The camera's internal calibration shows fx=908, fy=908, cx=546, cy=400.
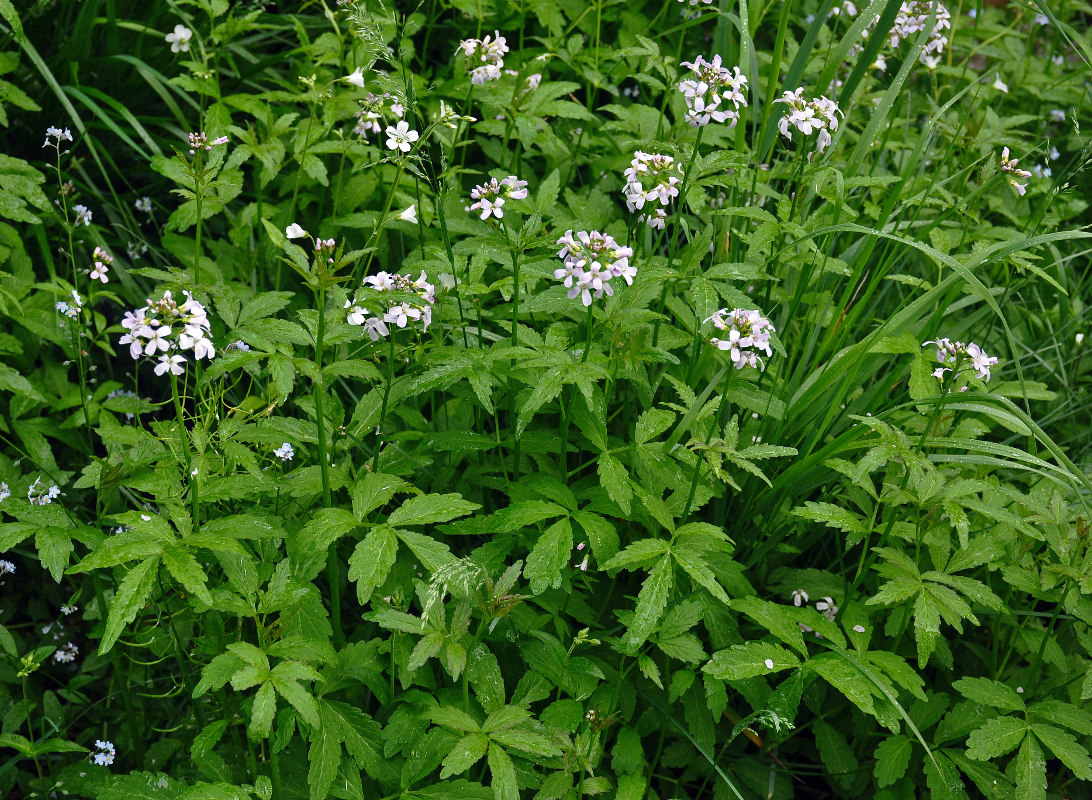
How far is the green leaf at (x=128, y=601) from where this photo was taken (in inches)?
65.4

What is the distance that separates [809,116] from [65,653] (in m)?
2.50

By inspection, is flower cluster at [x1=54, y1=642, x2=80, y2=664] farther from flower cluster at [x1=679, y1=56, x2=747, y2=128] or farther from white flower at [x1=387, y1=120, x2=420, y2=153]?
flower cluster at [x1=679, y1=56, x2=747, y2=128]

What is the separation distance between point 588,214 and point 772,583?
1.24 metres

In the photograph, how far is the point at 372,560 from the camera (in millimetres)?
1839

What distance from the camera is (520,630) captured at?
2162mm

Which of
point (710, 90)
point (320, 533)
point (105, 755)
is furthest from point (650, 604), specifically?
point (105, 755)

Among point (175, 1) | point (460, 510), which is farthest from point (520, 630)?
point (175, 1)

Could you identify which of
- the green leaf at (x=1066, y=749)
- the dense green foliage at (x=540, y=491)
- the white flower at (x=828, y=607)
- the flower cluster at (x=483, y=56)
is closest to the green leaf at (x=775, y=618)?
the dense green foliage at (x=540, y=491)

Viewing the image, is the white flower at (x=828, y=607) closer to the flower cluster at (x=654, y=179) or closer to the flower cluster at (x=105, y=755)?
the flower cluster at (x=654, y=179)

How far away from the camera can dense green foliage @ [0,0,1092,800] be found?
194 centimetres

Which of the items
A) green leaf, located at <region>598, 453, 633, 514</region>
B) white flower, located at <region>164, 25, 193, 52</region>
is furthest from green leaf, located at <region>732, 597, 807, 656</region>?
white flower, located at <region>164, 25, 193, 52</region>

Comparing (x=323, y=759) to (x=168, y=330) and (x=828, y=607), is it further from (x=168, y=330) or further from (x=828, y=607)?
(x=828, y=607)

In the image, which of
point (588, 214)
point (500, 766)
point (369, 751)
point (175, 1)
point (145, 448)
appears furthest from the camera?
point (175, 1)

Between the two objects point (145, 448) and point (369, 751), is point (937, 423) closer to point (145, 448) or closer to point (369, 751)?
point (369, 751)
